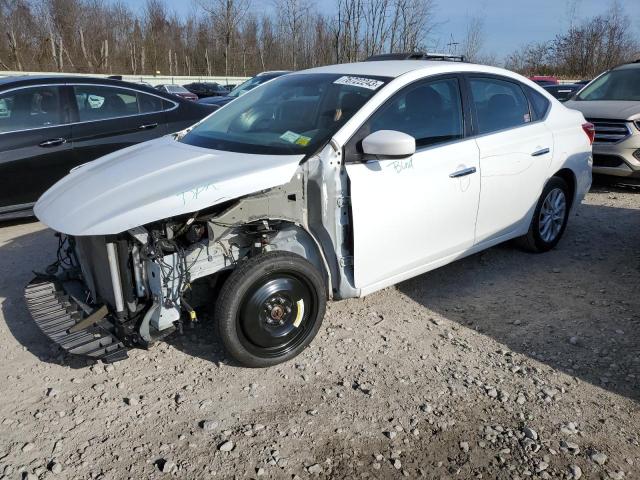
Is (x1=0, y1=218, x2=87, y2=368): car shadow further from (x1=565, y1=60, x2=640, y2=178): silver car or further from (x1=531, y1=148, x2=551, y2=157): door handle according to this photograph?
(x1=565, y1=60, x2=640, y2=178): silver car

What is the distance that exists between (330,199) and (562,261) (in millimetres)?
2852

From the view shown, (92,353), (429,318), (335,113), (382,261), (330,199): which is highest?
(335,113)

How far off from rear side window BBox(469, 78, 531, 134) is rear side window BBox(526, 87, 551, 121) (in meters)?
0.09

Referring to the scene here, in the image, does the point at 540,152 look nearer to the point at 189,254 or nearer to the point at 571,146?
the point at 571,146

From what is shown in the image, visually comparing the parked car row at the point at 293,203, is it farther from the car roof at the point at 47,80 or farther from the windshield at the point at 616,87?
the windshield at the point at 616,87

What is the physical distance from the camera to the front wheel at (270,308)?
3.07m

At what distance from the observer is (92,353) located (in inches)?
116

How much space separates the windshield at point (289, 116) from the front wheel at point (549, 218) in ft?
6.88

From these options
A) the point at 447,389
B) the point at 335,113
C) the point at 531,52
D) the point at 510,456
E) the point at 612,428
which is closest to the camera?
the point at 510,456

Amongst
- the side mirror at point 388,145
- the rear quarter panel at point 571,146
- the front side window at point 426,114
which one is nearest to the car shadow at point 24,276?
the side mirror at point 388,145

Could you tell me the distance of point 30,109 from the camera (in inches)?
228

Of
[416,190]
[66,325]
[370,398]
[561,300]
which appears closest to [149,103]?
[66,325]

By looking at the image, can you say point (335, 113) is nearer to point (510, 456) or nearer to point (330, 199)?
point (330, 199)

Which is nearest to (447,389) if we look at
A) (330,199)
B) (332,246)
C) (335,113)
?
(332,246)
